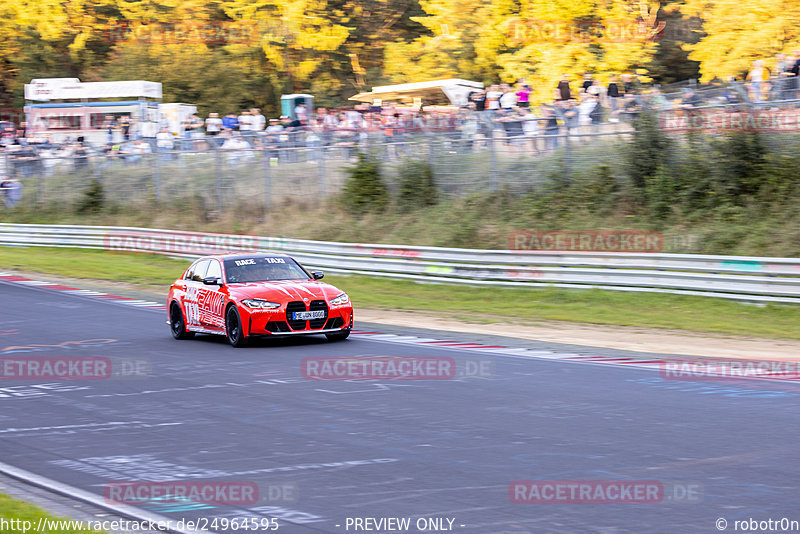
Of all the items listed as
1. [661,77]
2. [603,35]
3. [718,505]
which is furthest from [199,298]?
[661,77]

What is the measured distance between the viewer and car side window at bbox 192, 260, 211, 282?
54.5 feet

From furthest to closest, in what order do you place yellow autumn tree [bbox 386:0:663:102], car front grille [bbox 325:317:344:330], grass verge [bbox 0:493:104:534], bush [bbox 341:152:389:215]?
yellow autumn tree [bbox 386:0:663:102] → bush [bbox 341:152:389:215] → car front grille [bbox 325:317:344:330] → grass verge [bbox 0:493:104:534]

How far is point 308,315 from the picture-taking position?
1509cm

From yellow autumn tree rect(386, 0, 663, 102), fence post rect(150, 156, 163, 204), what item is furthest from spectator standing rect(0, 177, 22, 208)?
yellow autumn tree rect(386, 0, 663, 102)

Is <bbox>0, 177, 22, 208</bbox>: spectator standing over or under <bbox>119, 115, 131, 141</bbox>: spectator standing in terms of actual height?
under

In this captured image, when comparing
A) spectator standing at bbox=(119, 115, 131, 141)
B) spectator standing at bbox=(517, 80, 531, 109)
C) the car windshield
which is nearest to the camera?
the car windshield

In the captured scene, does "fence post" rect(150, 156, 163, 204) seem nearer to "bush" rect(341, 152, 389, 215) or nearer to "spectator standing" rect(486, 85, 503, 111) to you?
"bush" rect(341, 152, 389, 215)

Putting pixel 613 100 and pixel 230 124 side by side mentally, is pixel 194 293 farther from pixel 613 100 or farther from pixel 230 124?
pixel 230 124

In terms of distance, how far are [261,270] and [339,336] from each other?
1.66m

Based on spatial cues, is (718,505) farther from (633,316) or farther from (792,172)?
(792,172)

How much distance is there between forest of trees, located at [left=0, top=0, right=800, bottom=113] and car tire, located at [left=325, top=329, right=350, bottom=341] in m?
22.0

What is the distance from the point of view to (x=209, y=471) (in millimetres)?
7539

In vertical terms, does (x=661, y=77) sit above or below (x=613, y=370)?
above

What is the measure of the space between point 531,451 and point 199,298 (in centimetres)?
920
